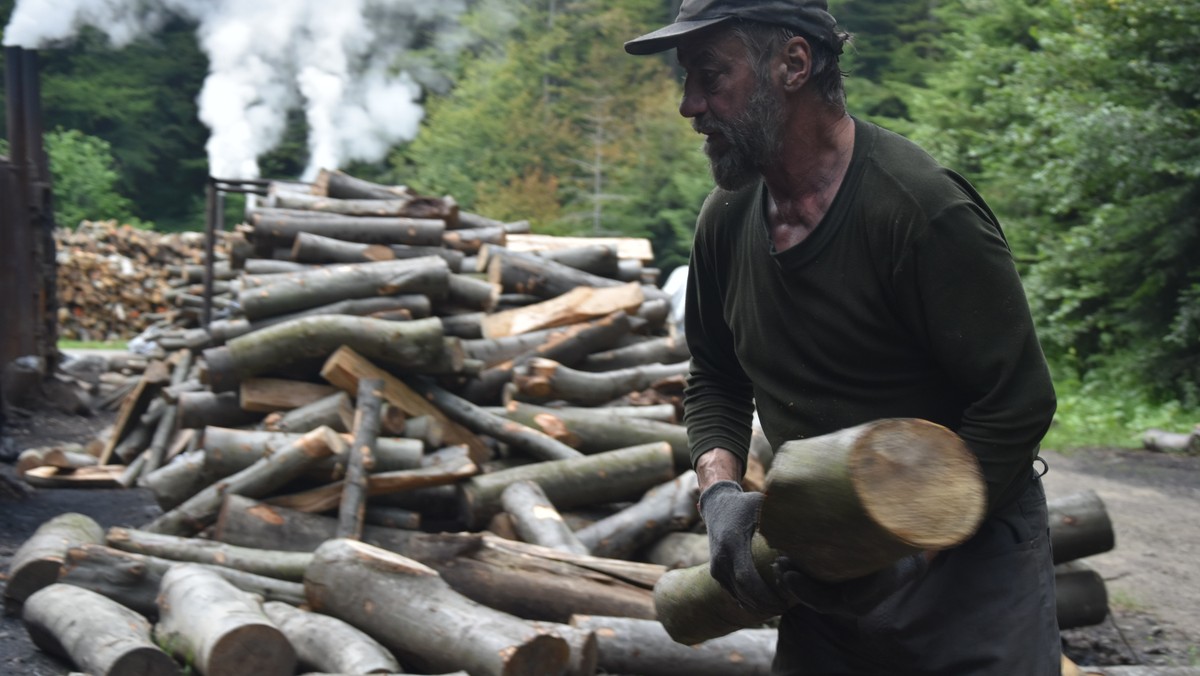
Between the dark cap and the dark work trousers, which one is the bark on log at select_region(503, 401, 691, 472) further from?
the dark cap

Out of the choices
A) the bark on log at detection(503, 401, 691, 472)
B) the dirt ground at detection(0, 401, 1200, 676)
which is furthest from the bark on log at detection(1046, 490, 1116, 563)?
the bark on log at detection(503, 401, 691, 472)

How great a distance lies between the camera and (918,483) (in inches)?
77.7

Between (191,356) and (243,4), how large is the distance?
76.9 ft

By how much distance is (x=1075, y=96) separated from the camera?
1397 cm

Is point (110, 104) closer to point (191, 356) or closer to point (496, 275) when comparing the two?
point (191, 356)

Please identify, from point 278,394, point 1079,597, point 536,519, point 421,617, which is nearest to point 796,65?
point 421,617

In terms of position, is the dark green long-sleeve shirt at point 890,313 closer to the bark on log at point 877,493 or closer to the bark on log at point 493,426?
the bark on log at point 877,493

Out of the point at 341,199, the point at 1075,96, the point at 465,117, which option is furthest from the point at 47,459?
the point at 465,117

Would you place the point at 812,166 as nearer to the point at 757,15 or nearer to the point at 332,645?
the point at 757,15

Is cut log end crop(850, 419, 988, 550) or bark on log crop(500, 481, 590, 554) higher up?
cut log end crop(850, 419, 988, 550)

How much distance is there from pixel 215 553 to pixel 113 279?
800 inches

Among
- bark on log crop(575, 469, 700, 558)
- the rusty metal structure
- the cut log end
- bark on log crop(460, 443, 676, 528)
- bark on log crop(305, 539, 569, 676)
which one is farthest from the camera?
the rusty metal structure

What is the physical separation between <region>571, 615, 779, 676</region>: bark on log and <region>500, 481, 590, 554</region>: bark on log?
1.03 meters

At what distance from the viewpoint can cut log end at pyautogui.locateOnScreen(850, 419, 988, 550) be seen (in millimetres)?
1944
